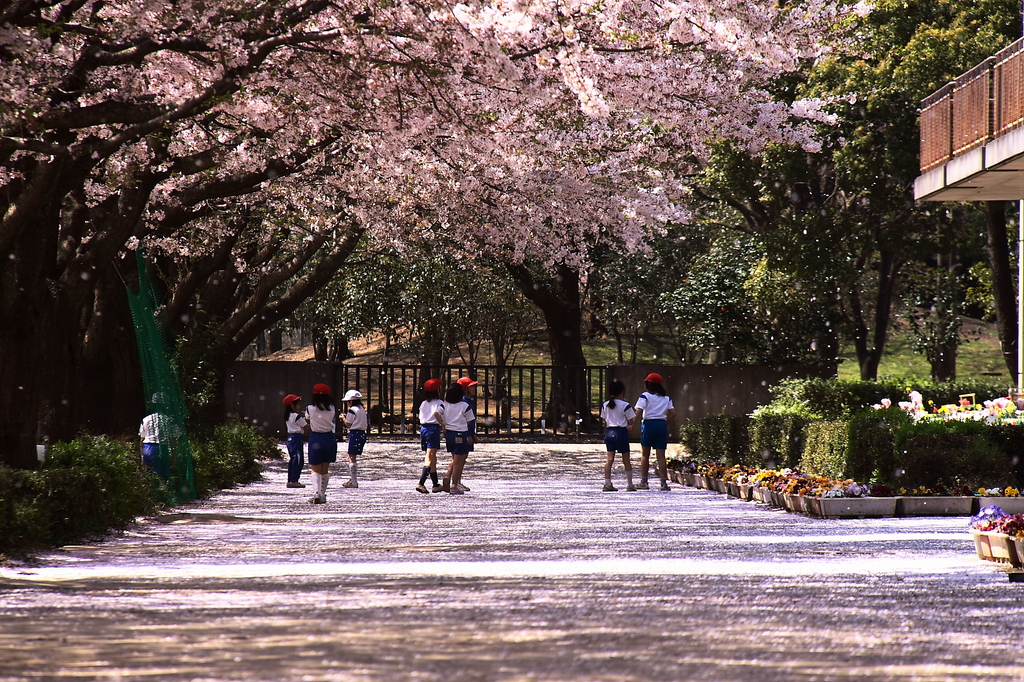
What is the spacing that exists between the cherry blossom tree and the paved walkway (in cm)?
352

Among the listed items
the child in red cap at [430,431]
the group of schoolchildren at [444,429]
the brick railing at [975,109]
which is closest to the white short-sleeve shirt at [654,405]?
the group of schoolchildren at [444,429]

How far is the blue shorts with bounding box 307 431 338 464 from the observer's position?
15805 millimetres

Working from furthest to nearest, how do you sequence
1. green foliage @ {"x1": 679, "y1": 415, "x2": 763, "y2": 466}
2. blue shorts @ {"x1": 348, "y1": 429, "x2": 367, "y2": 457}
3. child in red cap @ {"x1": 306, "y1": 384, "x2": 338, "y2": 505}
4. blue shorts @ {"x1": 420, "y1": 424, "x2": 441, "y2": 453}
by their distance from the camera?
1. green foliage @ {"x1": 679, "y1": 415, "x2": 763, "y2": 466}
2. blue shorts @ {"x1": 348, "y1": 429, "x2": 367, "y2": 457}
3. blue shorts @ {"x1": 420, "y1": 424, "x2": 441, "y2": 453}
4. child in red cap @ {"x1": 306, "y1": 384, "x2": 338, "y2": 505}

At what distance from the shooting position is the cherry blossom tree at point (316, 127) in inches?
449

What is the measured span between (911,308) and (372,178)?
70.6 feet

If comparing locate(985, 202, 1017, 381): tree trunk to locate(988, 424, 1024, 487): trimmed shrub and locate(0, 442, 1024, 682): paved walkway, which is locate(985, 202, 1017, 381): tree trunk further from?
locate(0, 442, 1024, 682): paved walkway

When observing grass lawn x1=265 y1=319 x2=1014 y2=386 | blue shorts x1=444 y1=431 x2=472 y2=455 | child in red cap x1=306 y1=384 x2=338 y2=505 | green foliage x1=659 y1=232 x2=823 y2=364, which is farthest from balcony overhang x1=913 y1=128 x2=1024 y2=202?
grass lawn x1=265 y1=319 x2=1014 y2=386

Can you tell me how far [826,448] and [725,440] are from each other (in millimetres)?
4897

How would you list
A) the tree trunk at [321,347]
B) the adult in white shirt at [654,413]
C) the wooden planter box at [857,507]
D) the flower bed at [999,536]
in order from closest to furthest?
the flower bed at [999,536]
the wooden planter box at [857,507]
the adult in white shirt at [654,413]
the tree trunk at [321,347]

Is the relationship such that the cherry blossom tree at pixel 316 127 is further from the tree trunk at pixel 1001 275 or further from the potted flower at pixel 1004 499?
the tree trunk at pixel 1001 275

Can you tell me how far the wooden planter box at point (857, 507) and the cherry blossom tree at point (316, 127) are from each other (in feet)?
16.0

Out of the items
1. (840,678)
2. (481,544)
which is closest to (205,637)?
(840,678)

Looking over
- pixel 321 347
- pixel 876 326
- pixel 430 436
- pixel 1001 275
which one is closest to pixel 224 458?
pixel 430 436

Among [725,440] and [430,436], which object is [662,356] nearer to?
[725,440]
